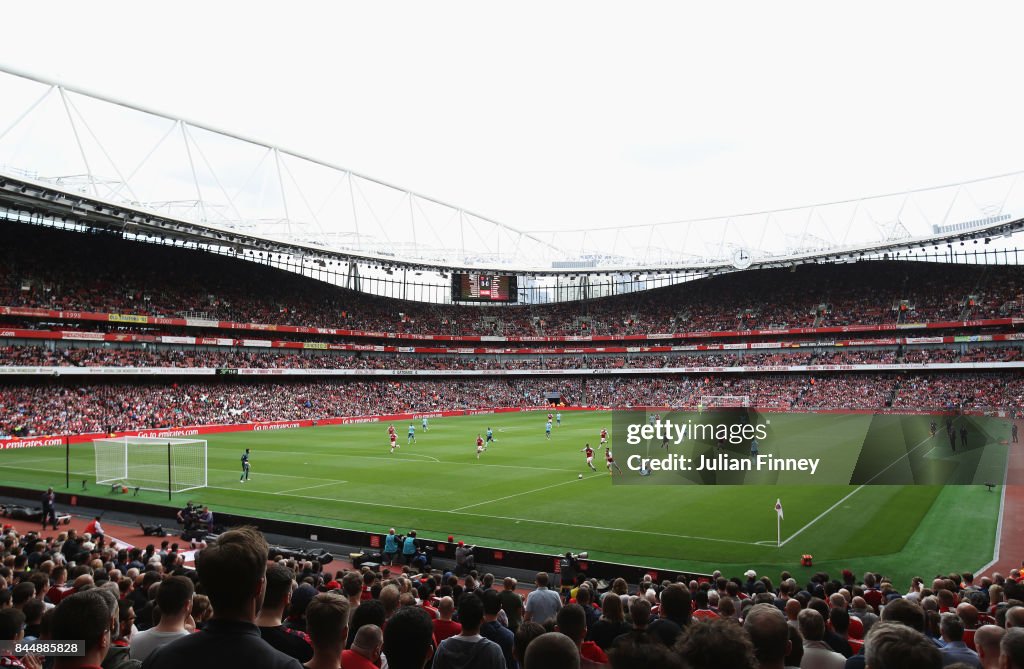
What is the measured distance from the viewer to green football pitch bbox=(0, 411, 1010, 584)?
19.1m

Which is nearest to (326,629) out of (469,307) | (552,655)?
(552,655)

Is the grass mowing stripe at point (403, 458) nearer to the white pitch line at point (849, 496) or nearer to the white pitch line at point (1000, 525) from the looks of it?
the white pitch line at point (849, 496)

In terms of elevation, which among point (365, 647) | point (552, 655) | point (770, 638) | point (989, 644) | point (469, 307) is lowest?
point (989, 644)

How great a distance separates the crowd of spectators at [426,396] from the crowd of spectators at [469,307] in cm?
755

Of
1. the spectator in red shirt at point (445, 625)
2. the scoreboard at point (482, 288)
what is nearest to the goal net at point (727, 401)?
the scoreboard at point (482, 288)

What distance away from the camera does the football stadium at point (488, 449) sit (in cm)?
555

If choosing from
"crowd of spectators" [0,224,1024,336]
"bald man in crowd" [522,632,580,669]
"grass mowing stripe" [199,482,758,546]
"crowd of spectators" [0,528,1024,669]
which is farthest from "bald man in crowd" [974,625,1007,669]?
"crowd of spectators" [0,224,1024,336]

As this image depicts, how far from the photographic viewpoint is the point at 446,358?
3605 inches

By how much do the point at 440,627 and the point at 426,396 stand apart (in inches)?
2954

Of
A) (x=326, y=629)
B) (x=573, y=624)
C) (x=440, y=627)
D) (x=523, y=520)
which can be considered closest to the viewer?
(x=326, y=629)

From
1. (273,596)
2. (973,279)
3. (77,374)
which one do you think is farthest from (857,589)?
(973,279)

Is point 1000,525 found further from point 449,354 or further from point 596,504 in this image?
point 449,354

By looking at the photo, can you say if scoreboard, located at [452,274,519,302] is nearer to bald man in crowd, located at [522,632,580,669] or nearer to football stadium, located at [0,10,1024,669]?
football stadium, located at [0,10,1024,669]

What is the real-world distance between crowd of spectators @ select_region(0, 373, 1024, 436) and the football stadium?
397 millimetres
